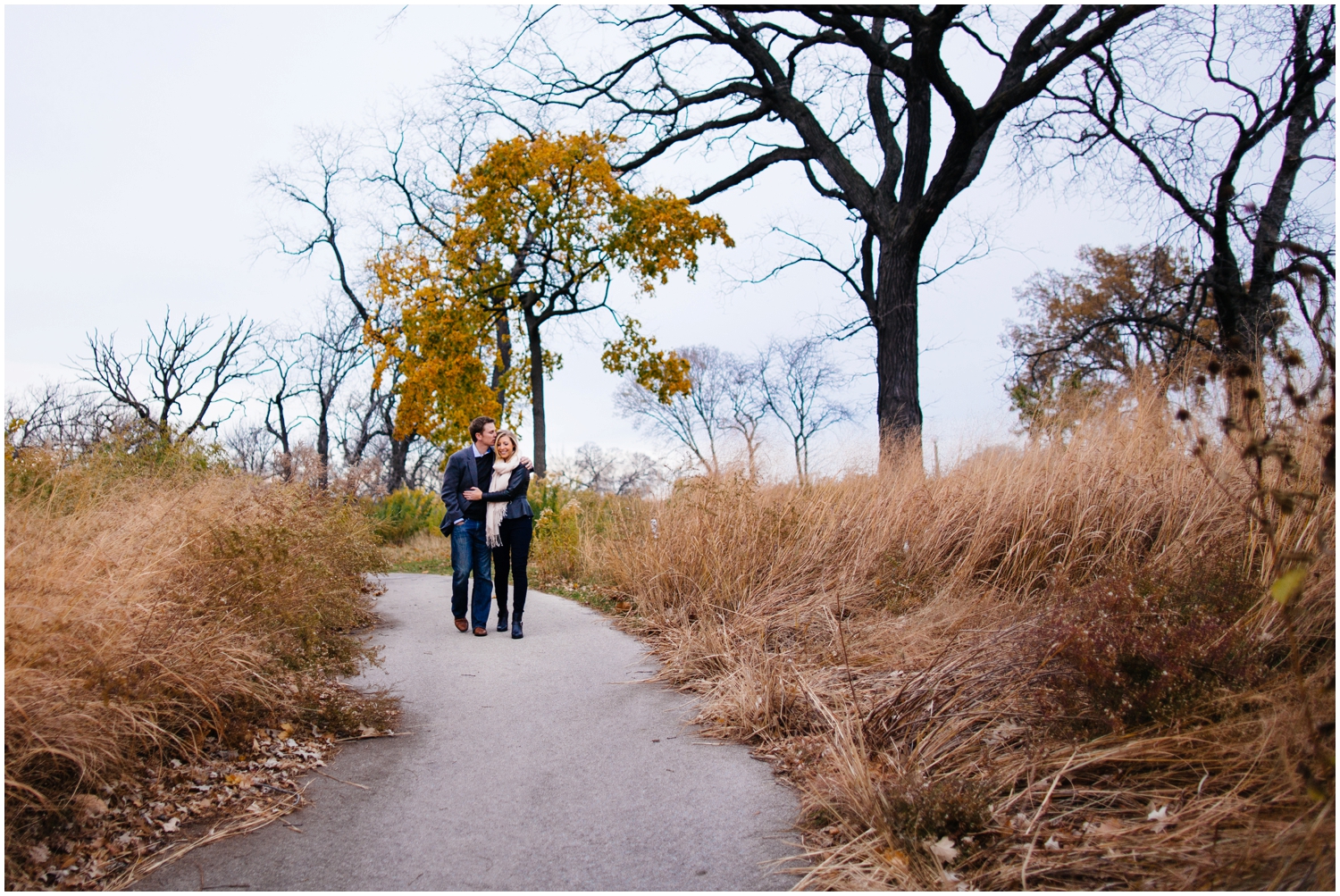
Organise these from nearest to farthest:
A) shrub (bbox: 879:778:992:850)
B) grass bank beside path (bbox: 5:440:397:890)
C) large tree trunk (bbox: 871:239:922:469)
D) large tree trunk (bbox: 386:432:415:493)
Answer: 1. shrub (bbox: 879:778:992:850)
2. grass bank beside path (bbox: 5:440:397:890)
3. large tree trunk (bbox: 871:239:922:469)
4. large tree trunk (bbox: 386:432:415:493)

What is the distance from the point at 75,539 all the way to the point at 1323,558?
20.2 ft

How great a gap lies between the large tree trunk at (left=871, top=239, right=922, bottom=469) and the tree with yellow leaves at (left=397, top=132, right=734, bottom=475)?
7294 mm

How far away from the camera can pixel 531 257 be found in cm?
2128

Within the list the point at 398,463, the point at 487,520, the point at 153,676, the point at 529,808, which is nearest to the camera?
the point at 529,808

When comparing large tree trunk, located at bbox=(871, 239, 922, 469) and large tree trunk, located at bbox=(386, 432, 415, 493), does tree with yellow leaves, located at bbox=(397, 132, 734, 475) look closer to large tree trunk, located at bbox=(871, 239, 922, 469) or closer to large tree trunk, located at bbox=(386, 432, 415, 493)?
large tree trunk, located at bbox=(871, 239, 922, 469)

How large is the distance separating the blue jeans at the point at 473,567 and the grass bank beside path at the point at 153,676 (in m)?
1.23

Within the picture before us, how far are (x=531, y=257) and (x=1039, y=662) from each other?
61.8 feet

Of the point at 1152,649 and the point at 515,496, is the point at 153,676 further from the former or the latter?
the point at 1152,649

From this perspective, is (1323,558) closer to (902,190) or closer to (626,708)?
(626,708)

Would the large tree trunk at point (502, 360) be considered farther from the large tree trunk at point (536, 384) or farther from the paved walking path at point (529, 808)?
the paved walking path at point (529, 808)

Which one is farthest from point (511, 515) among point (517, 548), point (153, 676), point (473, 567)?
point (153, 676)

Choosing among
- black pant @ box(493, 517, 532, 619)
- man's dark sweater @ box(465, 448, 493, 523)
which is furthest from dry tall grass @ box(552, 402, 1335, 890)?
man's dark sweater @ box(465, 448, 493, 523)

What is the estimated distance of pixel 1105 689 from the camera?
3541 millimetres

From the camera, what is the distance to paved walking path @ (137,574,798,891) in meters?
3.11
